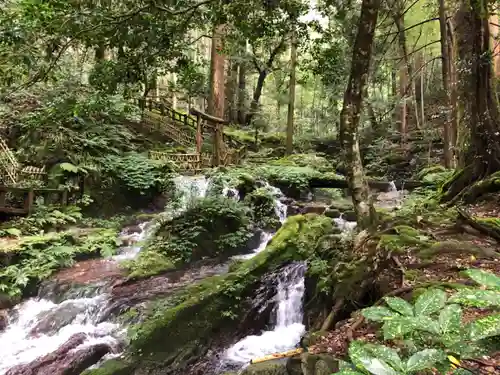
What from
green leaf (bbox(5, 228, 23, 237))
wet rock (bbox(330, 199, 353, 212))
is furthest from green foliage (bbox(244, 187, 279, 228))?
green leaf (bbox(5, 228, 23, 237))

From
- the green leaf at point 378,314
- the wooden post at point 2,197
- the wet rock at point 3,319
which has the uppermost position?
the wooden post at point 2,197

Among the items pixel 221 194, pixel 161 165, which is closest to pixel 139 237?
pixel 221 194

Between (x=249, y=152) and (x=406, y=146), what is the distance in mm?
8330

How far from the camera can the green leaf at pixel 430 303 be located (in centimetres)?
168

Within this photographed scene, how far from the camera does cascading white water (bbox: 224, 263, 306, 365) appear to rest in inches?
236

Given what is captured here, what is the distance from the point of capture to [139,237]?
11008 millimetres

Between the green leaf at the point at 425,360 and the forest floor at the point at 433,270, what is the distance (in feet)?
7.39

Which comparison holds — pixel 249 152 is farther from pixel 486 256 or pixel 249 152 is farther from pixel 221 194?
pixel 486 256

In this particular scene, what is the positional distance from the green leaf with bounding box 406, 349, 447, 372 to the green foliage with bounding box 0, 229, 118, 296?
8.58 m

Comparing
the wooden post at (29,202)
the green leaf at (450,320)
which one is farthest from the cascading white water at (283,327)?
the wooden post at (29,202)

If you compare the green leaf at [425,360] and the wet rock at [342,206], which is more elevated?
the wet rock at [342,206]

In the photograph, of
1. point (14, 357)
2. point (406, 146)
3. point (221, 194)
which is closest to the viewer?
point (14, 357)

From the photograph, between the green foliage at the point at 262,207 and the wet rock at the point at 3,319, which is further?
the green foliage at the point at 262,207

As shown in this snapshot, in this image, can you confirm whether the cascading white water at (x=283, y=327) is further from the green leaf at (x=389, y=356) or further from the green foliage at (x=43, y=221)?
the green foliage at (x=43, y=221)
